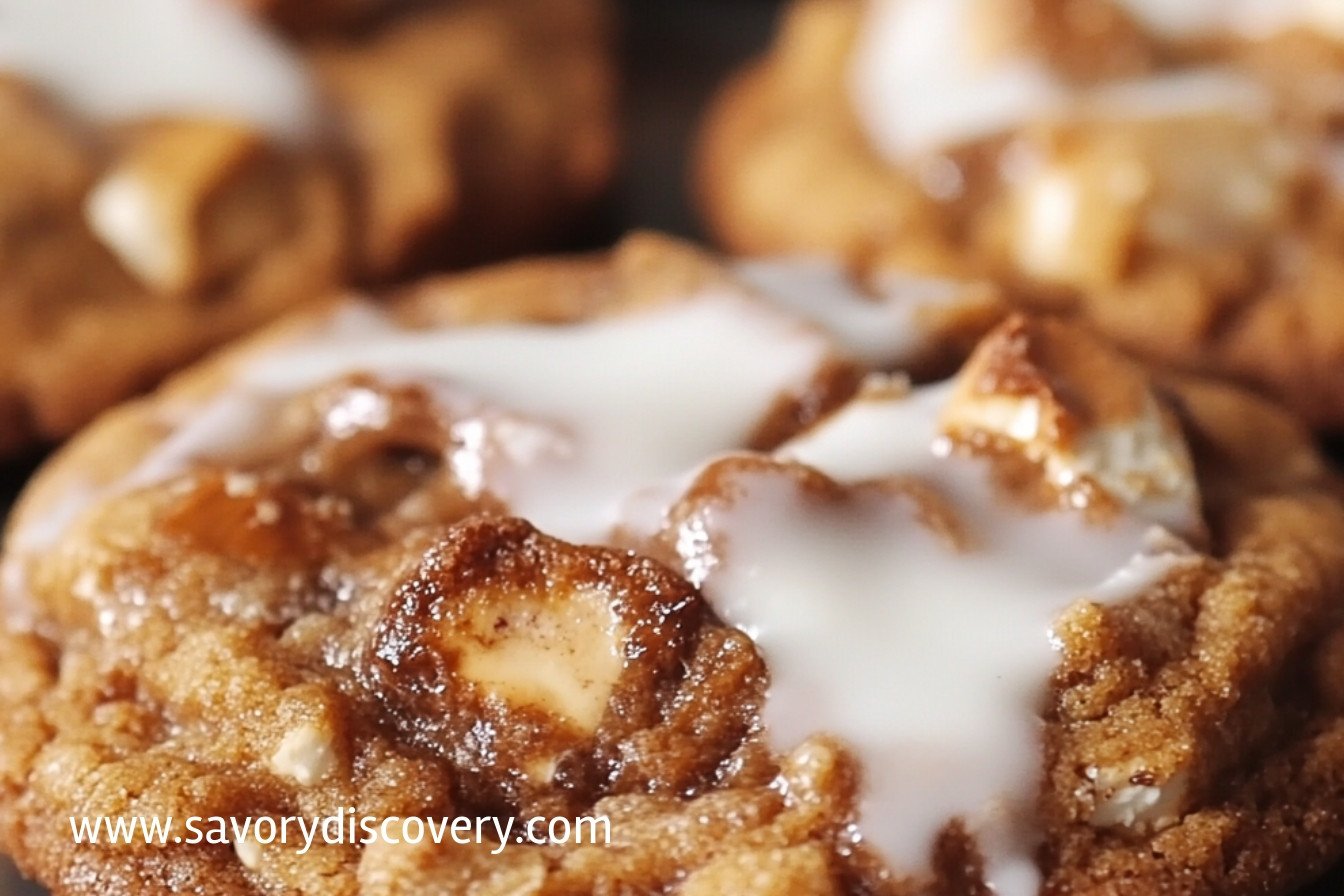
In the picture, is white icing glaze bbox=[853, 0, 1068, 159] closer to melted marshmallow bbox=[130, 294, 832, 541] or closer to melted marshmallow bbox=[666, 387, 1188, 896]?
melted marshmallow bbox=[130, 294, 832, 541]

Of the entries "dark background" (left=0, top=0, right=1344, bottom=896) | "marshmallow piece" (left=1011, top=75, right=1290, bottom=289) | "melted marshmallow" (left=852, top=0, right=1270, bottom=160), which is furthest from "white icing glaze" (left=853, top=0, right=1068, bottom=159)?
"dark background" (left=0, top=0, right=1344, bottom=896)

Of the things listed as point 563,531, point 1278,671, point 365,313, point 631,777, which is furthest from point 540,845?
point 365,313

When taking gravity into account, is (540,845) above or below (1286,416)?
below

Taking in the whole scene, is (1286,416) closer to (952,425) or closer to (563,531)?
(952,425)

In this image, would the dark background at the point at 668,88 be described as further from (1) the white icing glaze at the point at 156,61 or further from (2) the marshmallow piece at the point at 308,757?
(2) the marshmallow piece at the point at 308,757

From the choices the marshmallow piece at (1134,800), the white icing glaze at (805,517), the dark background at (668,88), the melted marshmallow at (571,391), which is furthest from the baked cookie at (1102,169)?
the marshmallow piece at (1134,800)
